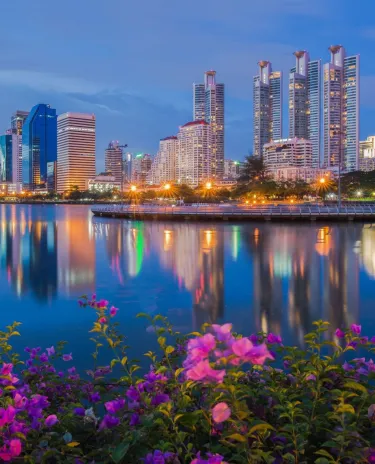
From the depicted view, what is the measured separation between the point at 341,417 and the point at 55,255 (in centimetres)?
1885

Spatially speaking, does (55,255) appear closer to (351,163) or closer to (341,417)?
(341,417)

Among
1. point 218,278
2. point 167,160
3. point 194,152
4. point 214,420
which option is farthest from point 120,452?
point 167,160

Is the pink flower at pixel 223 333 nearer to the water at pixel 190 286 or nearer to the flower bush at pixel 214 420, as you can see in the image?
the flower bush at pixel 214 420

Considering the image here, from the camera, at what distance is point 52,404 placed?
10.4 ft

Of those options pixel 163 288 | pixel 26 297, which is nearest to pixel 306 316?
pixel 163 288

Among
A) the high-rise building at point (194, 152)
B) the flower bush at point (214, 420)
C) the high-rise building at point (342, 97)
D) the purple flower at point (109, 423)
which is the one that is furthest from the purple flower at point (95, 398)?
the high-rise building at point (194, 152)

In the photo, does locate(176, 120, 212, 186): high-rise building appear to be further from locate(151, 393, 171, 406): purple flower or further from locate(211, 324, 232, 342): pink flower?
locate(211, 324, 232, 342): pink flower

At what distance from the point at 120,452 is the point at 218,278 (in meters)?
11.7

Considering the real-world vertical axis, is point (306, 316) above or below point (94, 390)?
below

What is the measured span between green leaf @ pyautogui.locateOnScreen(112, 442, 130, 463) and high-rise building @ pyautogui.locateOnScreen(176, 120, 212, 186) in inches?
6796

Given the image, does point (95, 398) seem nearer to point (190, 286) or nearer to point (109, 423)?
point (109, 423)

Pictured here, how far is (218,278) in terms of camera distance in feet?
44.4

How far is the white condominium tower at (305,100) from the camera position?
187m

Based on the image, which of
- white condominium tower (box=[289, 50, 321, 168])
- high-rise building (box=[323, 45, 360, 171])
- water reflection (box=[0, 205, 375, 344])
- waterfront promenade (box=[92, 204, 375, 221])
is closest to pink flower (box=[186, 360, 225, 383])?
water reflection (box=[0, 205, 375, 344])
